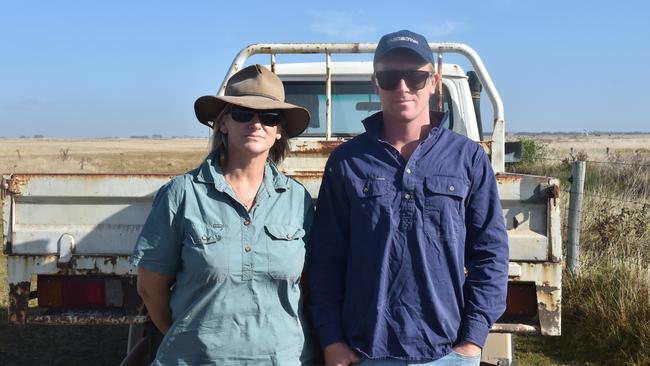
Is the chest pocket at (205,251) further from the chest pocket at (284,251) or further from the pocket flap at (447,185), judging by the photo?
the pocket flap at (447,185)

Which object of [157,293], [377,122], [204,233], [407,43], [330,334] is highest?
[407,43]

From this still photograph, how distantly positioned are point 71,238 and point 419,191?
1.72m

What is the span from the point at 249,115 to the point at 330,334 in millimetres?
763

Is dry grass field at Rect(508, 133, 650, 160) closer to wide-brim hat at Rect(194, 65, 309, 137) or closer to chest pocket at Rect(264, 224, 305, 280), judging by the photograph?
wide-brim hat at Rect(194, 65, 309, 137)

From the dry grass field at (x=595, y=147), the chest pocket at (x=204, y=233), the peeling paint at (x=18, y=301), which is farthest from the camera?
the dry grass field at (x=595, y=147)

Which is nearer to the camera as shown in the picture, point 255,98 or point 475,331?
point 475,331

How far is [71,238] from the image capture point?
2.87m

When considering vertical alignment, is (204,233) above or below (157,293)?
above

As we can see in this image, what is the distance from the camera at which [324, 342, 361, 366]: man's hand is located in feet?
6.67

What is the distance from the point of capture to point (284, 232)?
203 cm

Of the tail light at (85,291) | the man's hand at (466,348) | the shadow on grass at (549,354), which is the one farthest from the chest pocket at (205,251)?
the shadow on grass at (549,354)

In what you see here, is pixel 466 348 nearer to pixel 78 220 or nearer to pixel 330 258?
pixel 330 258

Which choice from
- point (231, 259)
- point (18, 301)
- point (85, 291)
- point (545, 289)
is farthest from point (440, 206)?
point (18, 301)

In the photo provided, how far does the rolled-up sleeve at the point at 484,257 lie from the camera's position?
78.0 inches
